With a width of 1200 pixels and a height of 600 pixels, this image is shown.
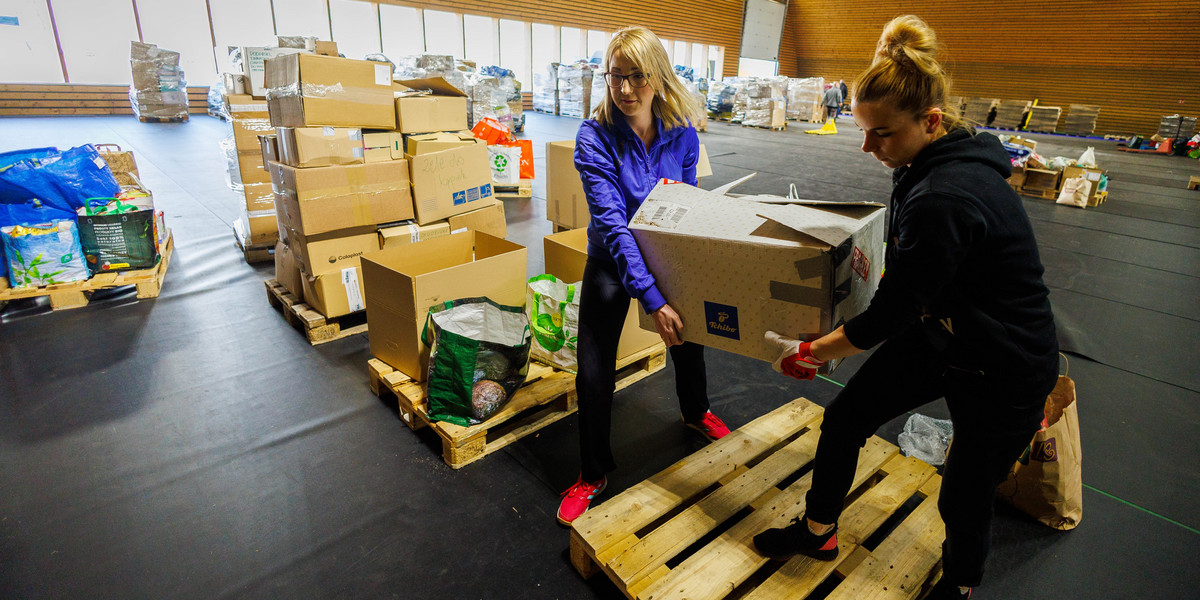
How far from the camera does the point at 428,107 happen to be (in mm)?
3525

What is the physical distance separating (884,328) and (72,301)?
13.7ft

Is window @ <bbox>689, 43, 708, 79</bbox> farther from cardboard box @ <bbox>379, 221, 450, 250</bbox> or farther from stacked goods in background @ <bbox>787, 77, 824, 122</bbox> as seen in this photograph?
cardboard box @ <bbox>379, 221, 450, 250</bbox>

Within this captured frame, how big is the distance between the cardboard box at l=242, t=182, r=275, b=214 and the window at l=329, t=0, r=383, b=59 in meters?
12.0

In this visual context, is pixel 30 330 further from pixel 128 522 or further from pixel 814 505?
pixel 814 505

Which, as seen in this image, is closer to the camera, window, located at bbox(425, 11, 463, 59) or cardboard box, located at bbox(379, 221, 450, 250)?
cardboard box, located at bbox(379, 221, 450, 250)

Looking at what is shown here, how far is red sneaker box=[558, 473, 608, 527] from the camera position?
1825 millimetres

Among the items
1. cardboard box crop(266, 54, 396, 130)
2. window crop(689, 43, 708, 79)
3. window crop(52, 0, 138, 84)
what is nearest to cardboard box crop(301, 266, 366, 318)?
cardboard box crop(266, 54, 396, 130)

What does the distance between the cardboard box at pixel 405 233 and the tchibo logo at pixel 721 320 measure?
1962 millimetres

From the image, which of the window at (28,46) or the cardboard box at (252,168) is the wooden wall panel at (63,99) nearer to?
the window at (28,46)

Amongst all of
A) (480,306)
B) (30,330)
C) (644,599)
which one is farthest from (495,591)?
(30,330)

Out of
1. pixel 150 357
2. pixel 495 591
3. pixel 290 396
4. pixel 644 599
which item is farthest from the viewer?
pixel 150 357

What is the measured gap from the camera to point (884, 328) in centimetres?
111

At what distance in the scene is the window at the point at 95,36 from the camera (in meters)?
12.3

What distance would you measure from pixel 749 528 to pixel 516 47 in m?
18.5
